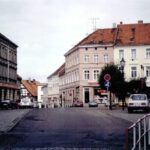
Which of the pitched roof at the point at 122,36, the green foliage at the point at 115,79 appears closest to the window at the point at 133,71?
the pitched roof at the point at 122,36

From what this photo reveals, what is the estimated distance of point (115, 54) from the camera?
→ 9719cm

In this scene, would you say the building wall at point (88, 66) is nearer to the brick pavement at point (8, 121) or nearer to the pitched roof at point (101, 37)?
the pitched roof at point (101, 37)

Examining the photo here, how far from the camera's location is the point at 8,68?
294 ft

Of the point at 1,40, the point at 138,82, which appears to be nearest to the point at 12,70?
the point at 1,40

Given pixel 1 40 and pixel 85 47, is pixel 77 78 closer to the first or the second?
pixel 85 47

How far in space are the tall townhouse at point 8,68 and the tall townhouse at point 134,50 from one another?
65.3 feet

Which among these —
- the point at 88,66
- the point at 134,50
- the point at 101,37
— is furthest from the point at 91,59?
the point at 134,50

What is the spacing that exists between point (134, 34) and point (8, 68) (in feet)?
83.1

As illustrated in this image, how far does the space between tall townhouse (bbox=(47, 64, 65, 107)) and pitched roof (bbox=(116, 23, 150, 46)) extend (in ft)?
131

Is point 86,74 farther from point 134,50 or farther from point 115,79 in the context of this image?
point 115,79

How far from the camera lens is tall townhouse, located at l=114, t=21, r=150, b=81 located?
310 feet

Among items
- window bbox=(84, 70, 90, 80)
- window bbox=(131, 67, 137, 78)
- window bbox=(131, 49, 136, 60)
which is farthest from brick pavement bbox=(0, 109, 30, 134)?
window bbox=(84, 70, 90, 80)

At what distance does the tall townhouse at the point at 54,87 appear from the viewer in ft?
446

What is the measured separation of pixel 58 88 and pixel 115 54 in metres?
39.0
